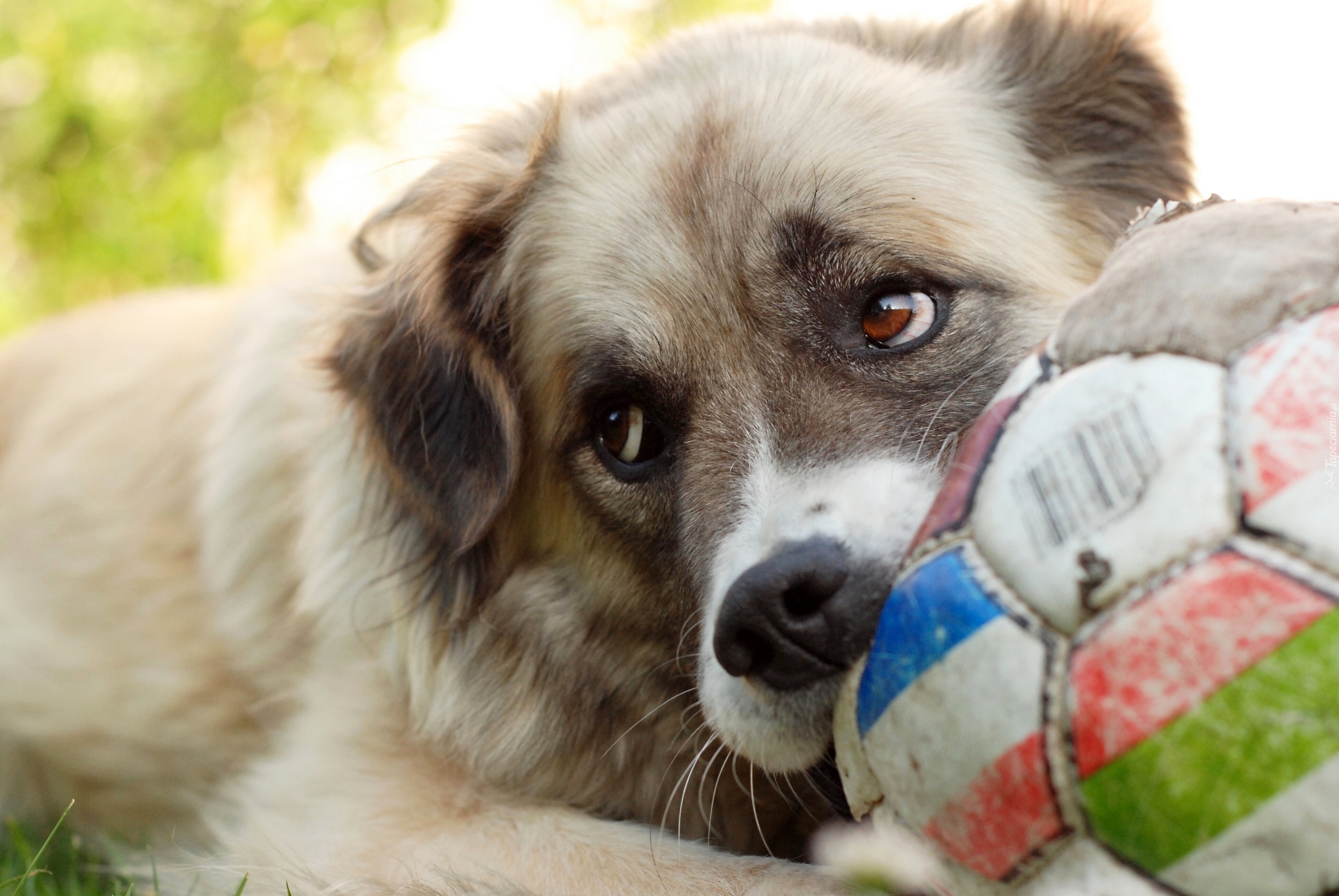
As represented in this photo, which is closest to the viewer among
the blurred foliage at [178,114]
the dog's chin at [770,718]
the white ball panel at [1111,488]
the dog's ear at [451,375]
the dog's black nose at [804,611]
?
the white ball panel at [1111,488]

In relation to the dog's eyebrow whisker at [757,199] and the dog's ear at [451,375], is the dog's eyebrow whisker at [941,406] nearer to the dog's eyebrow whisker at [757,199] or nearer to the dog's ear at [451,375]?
the dog's eyebrow whisker at [757,199]

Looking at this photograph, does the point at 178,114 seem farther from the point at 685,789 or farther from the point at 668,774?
the point at 685,789

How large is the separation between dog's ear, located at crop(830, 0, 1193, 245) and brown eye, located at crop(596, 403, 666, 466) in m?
1.01

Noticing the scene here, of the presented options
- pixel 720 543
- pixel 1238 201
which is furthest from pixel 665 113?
pixel 1238 201

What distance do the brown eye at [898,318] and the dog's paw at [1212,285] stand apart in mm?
486

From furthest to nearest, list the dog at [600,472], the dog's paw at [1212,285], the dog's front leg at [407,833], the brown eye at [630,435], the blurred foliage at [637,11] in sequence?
the blurred foliage at [637,11] → the brown eye at [630,435] → the dog's front leg at [407,833] → the dog at [600,472] → the dog's paw at [1212,285]

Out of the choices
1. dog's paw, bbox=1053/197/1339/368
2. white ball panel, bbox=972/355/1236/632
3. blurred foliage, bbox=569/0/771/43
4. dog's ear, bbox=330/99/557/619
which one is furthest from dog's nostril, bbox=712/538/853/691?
blurred foliage, bbox=569/0/771/43

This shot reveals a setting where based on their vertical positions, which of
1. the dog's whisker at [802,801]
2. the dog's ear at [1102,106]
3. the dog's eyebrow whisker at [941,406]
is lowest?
the dog's whisker at [802,801]

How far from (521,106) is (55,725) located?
211cm

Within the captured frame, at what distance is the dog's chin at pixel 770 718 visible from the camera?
189 centimetres

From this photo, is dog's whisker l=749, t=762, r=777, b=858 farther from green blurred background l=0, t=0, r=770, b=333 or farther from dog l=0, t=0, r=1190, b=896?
green blurred background l=0, t=0, r=770, b=333

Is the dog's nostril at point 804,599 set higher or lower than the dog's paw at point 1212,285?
lower

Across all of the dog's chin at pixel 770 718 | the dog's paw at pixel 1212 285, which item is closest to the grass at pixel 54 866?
the dog's chin at pixel 770 718

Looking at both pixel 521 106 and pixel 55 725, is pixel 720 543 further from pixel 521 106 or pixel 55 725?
pixel 55 725
